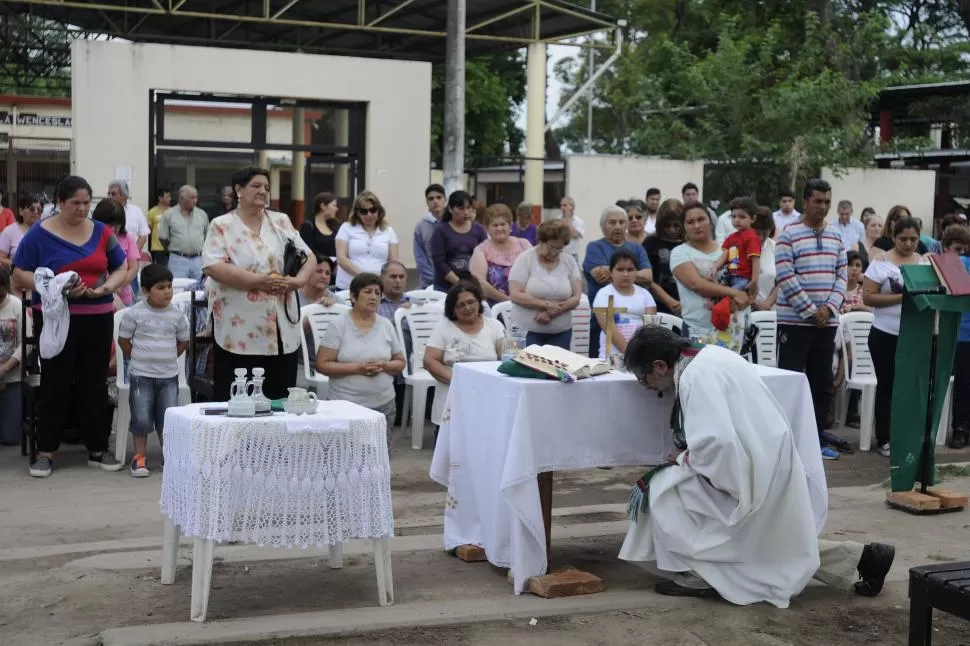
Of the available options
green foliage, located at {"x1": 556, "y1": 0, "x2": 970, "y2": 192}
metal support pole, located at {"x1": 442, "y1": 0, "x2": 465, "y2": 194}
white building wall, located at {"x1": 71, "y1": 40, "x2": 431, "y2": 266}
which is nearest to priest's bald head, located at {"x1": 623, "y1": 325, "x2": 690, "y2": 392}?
green foliage, located at {"x1": 556, "y1": 0, "x2": 970, "y2": 192}

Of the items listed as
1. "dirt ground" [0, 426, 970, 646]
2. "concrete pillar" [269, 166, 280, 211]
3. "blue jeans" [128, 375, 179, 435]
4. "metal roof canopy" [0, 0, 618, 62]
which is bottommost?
"dirt ground" [0, 426, 970, 646]

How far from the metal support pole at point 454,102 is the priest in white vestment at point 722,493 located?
1261 centimetres

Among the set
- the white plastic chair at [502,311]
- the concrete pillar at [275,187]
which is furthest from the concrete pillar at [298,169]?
the white plastic chair at [502,311]

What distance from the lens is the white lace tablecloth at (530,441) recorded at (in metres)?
5.78

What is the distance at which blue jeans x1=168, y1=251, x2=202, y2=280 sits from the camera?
14023 millimetres

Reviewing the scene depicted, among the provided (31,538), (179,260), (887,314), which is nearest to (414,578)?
(31,538)

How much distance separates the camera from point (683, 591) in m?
5.91

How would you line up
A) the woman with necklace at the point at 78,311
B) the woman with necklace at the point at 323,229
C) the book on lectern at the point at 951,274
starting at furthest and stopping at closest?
the woman with necklace at the point at 323,229 → the woman with necklace at the point at 78,311 → the book on lectern at the point at 951,274

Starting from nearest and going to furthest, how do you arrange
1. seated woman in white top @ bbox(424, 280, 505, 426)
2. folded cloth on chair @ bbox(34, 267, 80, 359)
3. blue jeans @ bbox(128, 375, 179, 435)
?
1. folded cloth on chair @ bbox(34, 267, 80, 359)
2. blue jeans @ bbox(128, 375, 179, 435)
3. seated woman in white top @ bbox(424, 280, 505, 426)

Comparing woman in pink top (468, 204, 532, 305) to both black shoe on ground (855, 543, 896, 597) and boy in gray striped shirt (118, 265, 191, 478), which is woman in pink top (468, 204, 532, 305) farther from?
black shoe on ground (855, 543, 896, 597)

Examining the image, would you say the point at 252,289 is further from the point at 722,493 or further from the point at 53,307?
the point at 722,493

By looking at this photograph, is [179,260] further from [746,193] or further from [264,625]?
[746,193]

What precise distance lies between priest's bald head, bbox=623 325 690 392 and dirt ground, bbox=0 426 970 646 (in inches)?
38.3

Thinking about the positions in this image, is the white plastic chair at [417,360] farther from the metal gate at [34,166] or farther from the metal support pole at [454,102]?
the metal gate at [34,166]
